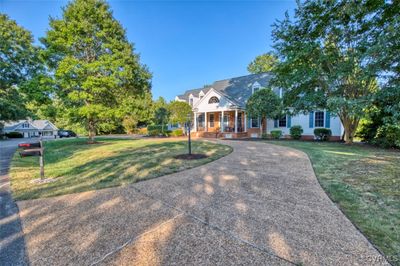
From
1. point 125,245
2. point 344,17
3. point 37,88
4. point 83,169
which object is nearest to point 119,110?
point 37,88

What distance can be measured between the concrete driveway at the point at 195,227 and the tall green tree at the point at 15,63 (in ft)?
62.3

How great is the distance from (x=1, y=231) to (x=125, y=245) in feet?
6.58

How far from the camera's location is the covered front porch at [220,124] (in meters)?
19.4

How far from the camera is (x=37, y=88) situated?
13273 mm

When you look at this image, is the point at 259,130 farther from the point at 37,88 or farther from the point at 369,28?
the point at 37,88

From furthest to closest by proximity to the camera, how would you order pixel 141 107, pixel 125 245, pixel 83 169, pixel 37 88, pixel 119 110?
pixel 141 107, pixel 119 110, pixel 37 88, pixel 83 169, pixel 125 245

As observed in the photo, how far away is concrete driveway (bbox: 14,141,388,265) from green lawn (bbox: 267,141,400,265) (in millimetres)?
176

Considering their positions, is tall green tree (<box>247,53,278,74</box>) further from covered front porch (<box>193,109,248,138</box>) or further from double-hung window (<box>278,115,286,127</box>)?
double-hung window (<box>278,115,286,127</box>)

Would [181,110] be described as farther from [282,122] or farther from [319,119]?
[319,119]

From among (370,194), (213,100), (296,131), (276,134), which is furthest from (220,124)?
(370,194)

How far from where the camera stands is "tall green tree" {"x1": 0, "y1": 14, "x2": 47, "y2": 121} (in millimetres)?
16906

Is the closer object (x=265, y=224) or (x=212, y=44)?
(x=265, y=224)

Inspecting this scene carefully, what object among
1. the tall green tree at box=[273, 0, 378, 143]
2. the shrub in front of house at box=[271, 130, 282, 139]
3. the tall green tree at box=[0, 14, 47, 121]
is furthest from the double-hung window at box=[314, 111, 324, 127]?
the tall green tree at box=[0, 14, 47, 121]

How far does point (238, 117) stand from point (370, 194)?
17196mm
